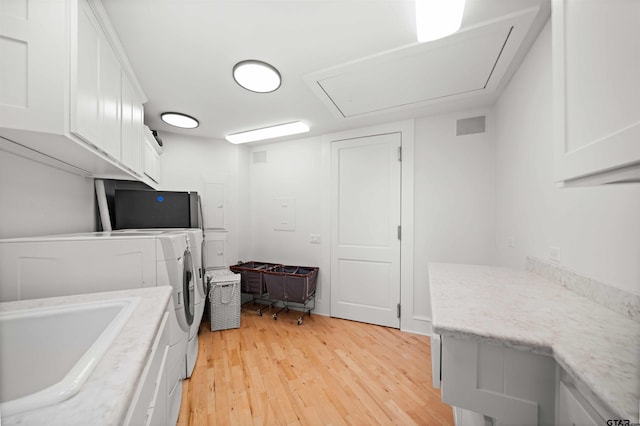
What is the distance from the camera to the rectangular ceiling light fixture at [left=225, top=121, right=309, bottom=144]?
273cm

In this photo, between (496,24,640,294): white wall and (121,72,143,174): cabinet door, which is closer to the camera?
(496,24,640,294): white wall

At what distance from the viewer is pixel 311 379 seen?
1.84m

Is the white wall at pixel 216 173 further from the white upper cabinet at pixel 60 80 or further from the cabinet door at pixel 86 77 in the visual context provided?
the cabinet door at pixel 86 77

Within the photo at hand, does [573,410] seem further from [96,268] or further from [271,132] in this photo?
[271,132]

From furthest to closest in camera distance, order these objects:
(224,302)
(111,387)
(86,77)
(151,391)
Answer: (224,302) → (86,77) → (151,391) → (111,387)

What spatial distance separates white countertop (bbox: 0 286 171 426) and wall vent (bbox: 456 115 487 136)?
2.96 meters

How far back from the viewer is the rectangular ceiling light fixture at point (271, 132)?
2.73m

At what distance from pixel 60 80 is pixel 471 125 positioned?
308 cm

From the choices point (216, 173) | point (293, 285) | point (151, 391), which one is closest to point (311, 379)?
point (293, 285)

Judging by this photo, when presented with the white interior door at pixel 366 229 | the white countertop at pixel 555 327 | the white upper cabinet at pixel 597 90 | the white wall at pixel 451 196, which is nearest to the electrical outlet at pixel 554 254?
the white countertop at pixel 555 327

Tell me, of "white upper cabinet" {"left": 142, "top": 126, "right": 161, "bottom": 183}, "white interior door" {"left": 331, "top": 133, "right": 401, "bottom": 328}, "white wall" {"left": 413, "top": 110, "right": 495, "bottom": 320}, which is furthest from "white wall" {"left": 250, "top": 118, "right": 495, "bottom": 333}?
"white upper cabinet" {"left": 142, "top": 126, "right": 161, "bottom": 183}

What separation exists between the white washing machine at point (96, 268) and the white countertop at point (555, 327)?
1.48m

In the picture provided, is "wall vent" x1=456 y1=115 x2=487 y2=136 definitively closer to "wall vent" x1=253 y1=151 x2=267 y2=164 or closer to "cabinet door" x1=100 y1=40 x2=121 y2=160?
"wall vent" x1=253 y1=151 x2=267 y2=164

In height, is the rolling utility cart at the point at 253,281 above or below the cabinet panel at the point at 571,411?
below
